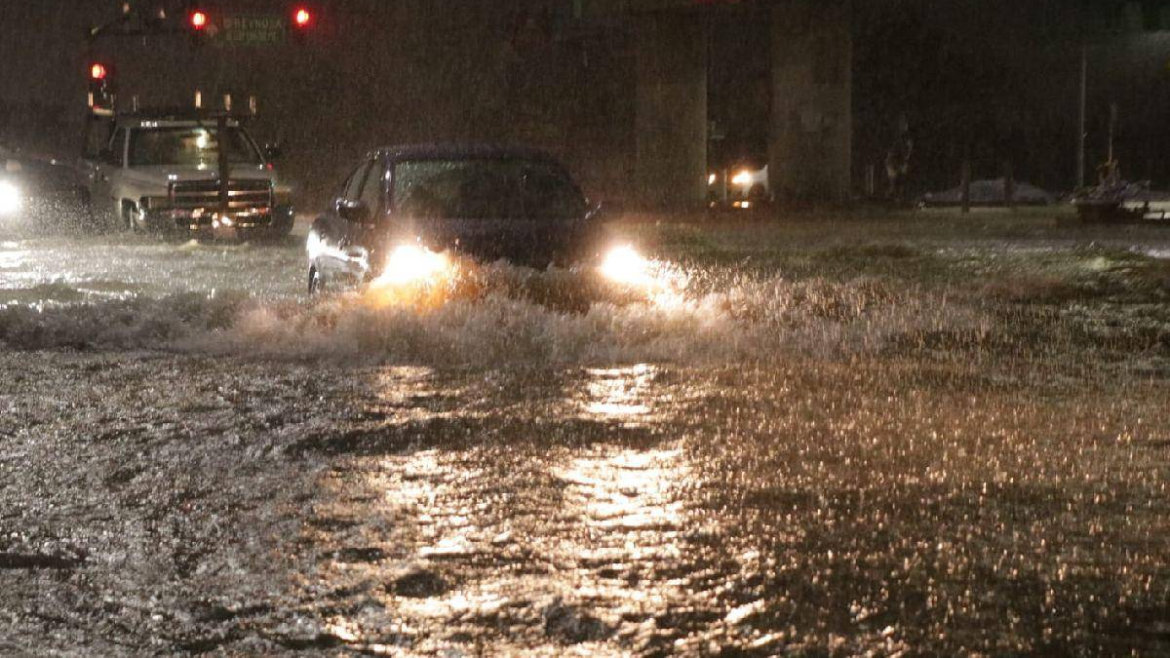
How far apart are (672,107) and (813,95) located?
15.1 feet

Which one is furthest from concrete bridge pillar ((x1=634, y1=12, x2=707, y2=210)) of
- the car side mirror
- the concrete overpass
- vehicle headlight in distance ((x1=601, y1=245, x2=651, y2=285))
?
the car side mirror

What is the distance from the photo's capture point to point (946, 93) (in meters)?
68.1

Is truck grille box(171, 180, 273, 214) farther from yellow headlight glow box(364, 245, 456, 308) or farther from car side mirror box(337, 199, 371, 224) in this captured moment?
yellow headlight glow box(364, 245, 456, 308)

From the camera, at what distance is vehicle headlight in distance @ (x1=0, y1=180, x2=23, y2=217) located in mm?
33750

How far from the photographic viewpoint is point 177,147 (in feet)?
88.3

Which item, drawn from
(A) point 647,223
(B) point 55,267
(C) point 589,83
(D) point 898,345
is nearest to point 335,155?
(C) point 589,83

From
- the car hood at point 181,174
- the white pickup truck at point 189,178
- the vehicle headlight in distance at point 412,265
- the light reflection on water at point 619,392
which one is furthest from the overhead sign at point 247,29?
the light reflection on water at point 619,392

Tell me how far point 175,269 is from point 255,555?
52.9 feet

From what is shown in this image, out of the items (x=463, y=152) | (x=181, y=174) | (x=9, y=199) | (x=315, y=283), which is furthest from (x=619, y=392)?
(x=9, y=199)

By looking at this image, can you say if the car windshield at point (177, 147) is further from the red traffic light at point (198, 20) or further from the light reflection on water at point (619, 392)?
the light reflection on water at point (619, 392)

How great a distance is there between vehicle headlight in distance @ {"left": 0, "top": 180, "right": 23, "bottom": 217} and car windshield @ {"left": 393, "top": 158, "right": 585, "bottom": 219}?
2299 cm

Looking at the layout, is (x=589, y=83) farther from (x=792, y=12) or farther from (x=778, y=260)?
(x=778, y=260)

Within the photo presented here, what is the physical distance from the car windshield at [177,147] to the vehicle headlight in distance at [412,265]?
15.3 m

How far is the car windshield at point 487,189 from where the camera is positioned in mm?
12570
